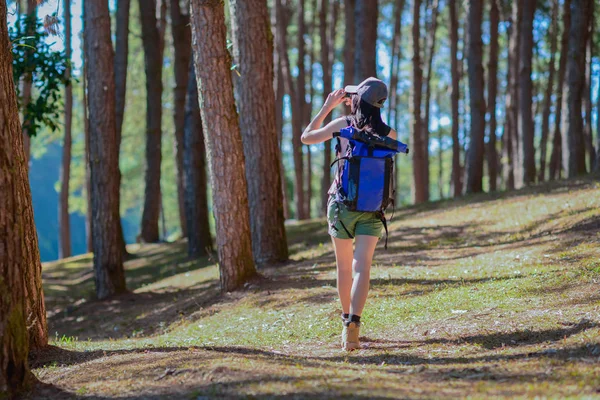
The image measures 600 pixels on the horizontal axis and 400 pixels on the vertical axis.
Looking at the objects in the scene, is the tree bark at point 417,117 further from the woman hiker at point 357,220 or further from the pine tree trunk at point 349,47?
the woman hiker at point 357,220

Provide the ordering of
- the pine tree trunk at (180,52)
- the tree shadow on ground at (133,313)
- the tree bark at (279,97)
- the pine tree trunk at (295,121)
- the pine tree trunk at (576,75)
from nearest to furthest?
the tree shadow on ground at (133,313) < the pine tree trunk at (576,75) < the pine tree trunk at (180,52) < the pine tree trunk at (295,121) < the tree bark at (279,97)

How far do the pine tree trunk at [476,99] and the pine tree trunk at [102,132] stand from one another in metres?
10.3

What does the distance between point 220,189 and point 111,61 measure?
14.7 feet

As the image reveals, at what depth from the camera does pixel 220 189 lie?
934 cm

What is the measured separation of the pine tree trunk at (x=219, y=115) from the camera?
921 centimetres

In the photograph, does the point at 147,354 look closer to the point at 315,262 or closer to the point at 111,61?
the point at 315,262

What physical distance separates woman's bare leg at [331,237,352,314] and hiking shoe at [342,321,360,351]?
0.64 ft

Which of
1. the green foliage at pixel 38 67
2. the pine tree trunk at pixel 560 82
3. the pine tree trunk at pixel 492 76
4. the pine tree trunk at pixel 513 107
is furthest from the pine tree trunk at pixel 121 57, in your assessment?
the pine tree trunk at pixel 560 82

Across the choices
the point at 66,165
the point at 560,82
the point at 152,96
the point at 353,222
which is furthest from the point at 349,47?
the point at 353,222

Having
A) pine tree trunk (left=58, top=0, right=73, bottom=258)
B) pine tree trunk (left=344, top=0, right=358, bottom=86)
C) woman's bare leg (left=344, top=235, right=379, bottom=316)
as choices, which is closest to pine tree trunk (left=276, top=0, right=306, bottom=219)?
pine tree trunk (left=344, top=0, right=358, bottom=86)

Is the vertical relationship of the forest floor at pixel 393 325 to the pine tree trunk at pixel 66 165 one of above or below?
below

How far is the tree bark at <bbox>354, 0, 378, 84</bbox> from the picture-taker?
16.6m

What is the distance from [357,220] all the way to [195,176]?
11.0 meters

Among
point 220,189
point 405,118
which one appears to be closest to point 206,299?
point 220,189
